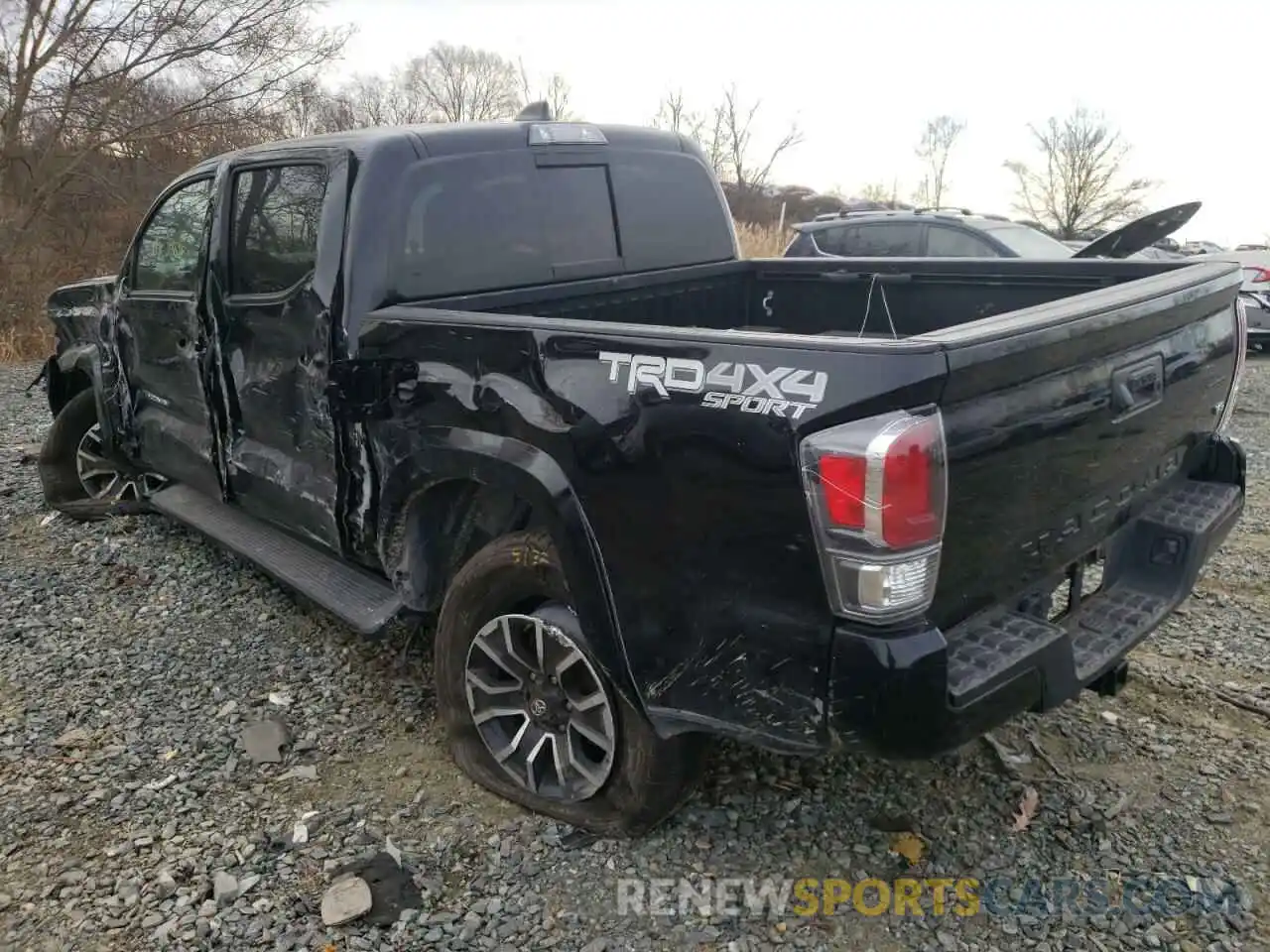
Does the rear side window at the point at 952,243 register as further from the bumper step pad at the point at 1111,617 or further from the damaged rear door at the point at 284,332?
the damaged rear door at the point at 284,332

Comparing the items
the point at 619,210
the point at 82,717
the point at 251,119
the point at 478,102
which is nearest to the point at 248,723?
the point at 82,717

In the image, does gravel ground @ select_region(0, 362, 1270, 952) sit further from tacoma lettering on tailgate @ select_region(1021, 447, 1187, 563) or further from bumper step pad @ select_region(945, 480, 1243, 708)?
tacoma lettering on tailgate @ select_region(1021, 447, 1187, 563)

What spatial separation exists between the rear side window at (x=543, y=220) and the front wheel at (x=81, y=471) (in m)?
3.18

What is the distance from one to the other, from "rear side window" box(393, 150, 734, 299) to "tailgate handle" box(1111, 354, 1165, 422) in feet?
6.38

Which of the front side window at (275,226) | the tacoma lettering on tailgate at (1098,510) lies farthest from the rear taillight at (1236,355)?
the front side window at (275,226)

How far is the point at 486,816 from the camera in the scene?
2.94 meters

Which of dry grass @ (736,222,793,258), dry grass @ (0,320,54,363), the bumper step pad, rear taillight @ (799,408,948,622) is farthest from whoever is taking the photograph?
dry grass @ (736,222,793,258)

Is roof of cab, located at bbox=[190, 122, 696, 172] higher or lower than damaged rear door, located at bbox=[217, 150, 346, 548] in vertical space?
higher

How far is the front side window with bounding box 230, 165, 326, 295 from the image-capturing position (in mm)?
3355

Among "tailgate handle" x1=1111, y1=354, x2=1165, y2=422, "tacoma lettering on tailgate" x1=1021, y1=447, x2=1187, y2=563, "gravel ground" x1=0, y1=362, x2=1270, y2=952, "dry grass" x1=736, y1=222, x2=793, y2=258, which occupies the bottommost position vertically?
"gravel ground" x1=0, y1=362, x2=1270, y2=952

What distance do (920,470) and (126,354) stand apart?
4.30 meters

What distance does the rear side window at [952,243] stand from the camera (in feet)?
30.2

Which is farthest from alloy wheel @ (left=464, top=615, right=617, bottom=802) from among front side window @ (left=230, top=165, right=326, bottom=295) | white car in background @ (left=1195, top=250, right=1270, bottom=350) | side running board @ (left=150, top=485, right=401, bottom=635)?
white car in background @ (left=1195, top=250, right=1270, bottom=350)

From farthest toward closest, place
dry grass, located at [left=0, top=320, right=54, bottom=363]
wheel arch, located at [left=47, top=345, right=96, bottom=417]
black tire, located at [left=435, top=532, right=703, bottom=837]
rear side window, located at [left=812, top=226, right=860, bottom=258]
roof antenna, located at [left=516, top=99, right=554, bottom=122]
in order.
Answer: dry grass, located at [left=0, top=320, right=54, bottom=363], rear side window, located at [left=812, top=226, right=860, bottom=258], wheel arch, located at [left=47, top=345, right=96, bottom=417], roof antenna, located at [left=516, top=99, right=554, bottom=122], black tire, located at [left=435, top=532, right=703, bottom=837]
